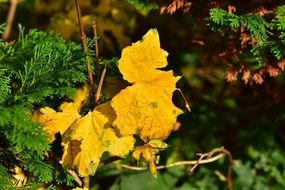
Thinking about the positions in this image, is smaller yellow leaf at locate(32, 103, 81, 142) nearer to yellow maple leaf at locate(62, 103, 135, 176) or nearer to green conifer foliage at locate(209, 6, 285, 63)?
yellow maple leaf at locate(62, 103, 135, 176)

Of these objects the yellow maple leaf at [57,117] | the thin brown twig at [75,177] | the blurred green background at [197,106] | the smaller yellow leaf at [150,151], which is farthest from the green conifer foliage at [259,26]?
the thin brown twig at [75,177]

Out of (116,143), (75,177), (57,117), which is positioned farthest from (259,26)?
(75,177)

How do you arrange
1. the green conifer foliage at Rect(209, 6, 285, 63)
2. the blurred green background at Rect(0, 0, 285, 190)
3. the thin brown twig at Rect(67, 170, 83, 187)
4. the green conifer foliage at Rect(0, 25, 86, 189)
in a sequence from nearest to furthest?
the green conifer foliage at Rect(0, 25, 86, 189) → the green conifer foliage at Rect(209, 6, 285, 63) → the thin brown twig at Rect(67, 170, 83, 187) → the blurred green background at Rect(0, 0, 285, 190)

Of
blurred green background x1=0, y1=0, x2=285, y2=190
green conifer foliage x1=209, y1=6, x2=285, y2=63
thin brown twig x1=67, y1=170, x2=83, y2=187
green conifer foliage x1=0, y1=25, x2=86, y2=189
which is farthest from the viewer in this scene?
blurred green background x1=0, y1=0, x2=285, y2=190

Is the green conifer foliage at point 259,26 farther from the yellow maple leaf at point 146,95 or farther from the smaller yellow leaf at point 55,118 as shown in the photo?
the smaller yellow leaf at point 55,118

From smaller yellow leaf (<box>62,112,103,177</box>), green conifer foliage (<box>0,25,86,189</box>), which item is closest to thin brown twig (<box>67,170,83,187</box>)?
green conifer foliage (<box>0,25,86,189</box>)

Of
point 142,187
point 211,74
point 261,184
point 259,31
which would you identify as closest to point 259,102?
point 211,74
